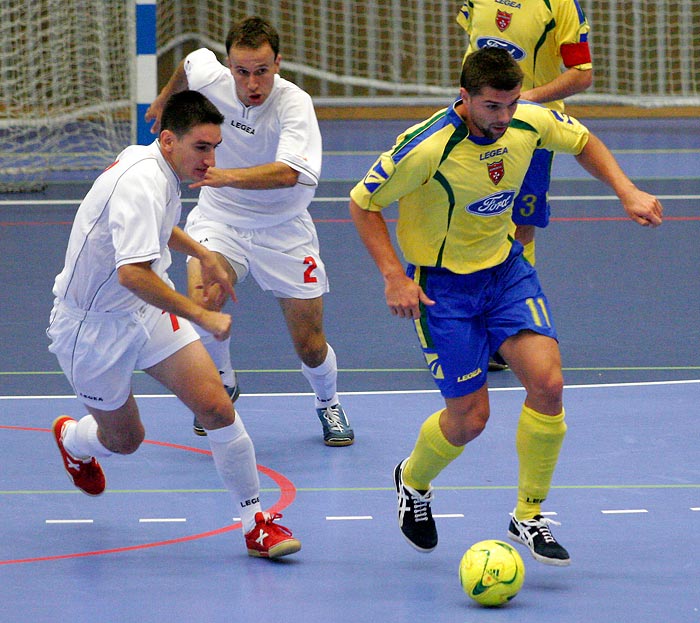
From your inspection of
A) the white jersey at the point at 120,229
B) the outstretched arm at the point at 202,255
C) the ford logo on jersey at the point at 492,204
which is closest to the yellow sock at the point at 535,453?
the ford logo on jersey at the point at 492,204

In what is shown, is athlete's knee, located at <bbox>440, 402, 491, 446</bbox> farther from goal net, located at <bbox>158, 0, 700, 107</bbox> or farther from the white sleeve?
goal net, located at <bbox>158, 0, 700, 107</bbox>

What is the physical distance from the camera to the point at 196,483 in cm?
502

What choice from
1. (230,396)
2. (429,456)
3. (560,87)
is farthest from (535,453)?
(560,87)

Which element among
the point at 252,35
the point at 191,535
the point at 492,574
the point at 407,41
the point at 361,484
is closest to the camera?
the point at 492,574

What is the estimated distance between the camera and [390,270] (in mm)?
4012

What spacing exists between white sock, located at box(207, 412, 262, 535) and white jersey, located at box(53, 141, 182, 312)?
20.9 inches

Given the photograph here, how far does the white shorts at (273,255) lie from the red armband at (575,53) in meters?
1.82

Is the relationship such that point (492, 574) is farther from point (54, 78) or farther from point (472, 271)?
point (54, 78)

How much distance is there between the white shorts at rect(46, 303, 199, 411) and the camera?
4.21 meters

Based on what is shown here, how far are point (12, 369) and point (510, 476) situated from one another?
300 cm

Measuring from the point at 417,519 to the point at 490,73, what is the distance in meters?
1.50

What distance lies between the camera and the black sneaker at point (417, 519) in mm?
4195

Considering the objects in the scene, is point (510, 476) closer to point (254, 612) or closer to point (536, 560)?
point (536, 560)

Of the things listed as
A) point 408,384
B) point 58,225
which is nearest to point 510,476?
point 408,384
